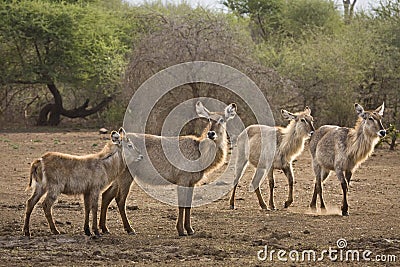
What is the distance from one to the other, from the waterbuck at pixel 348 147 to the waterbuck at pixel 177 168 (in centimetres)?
235

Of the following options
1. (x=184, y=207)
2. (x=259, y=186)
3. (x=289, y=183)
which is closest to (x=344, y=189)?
(x=289, y=183)

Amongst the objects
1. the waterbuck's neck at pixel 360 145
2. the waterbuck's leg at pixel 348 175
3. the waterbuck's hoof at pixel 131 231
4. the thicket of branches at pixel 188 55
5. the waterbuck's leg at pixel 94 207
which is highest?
the thicket of branches at pixel 188 55

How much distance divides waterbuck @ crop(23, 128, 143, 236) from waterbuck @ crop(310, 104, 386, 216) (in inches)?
137

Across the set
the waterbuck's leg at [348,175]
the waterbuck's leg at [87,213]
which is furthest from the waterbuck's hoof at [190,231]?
the waterbuck's leg at [348,175]

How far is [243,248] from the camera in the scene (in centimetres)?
743

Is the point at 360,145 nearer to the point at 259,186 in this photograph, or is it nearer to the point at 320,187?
the point at 320,187

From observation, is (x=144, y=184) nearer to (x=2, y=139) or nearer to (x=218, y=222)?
(x=218, y=222)

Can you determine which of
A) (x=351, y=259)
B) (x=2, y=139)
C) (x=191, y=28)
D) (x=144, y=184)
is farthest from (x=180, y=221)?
(x=2, y=139)

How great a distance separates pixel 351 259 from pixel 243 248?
1180 millimetres

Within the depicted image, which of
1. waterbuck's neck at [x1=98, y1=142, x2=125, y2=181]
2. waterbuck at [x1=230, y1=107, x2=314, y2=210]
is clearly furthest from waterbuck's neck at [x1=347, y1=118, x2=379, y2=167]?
waterbuck's neck at [x1=98, y1=142, x2=125, y2=181]

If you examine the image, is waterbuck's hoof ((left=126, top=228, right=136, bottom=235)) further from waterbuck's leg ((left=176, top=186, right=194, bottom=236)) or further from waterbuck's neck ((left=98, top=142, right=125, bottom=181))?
waterbuck's neck ((left=98, top=142, right=125, bottom=181))

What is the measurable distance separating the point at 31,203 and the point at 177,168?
1.82 metres

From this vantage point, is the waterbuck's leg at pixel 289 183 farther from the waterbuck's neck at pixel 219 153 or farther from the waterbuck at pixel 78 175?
the waterbuck at pixel 78 175

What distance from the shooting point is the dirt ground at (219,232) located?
691cm
